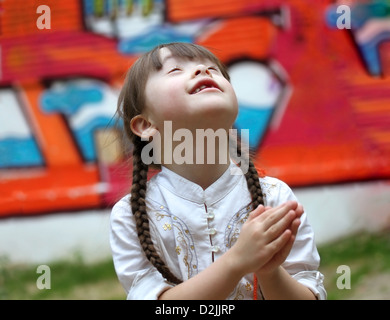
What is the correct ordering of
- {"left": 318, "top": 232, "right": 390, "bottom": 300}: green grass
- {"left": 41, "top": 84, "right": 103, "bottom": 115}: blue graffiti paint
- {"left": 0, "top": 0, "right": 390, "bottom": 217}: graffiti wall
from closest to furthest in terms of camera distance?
{"left": 318, "top": 232, "right": 390, "bottom": 300}: green grass < {"left": 0, "top": 0, "right": 390, "bottom": 217}: graffiti wall < {"left": 41, "top": 84, "right": 103, "bottom": 115}: blue graffiti paint

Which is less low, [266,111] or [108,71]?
[108,71]

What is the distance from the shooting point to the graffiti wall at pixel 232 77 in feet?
11.1

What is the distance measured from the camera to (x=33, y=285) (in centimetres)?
341

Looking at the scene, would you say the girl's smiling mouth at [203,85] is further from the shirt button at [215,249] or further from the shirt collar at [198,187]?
the shirt button at [215,249]

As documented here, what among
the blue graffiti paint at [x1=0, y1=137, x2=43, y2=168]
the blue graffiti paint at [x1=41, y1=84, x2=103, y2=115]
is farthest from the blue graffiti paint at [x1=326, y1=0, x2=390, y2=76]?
the blue graffiti paint at [x1=0, y1=137, x2=43, y2=168]

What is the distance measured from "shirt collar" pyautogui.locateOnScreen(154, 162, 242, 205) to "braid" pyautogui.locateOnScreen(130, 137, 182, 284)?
52 mm

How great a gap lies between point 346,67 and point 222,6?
2.98ft

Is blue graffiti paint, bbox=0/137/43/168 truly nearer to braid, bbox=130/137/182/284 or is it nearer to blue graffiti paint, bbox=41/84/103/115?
blue graffiti paint, bbox=41/84/103/115

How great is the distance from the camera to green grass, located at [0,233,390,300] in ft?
10.7

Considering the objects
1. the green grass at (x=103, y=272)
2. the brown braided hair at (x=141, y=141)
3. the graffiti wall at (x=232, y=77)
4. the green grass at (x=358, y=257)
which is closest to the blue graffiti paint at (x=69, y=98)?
the graffiti wall at (x=232, y=77)

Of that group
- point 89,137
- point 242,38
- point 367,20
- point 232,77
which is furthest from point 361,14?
point 89,137

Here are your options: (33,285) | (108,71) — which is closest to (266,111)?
(108,71)

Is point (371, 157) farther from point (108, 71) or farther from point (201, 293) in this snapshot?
point (201, 293)

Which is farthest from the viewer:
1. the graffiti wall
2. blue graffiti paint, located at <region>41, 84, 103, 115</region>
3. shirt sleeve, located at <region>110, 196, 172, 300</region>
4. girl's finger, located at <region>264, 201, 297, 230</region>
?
blue graffiti paint, located at <region>41, 84, 103, 115</region>
